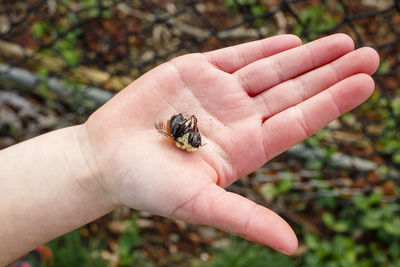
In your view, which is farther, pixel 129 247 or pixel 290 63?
pixel 129 247

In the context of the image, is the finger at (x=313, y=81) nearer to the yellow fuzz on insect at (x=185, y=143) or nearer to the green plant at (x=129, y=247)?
the yellow fuzz on insect at (x=185, y=143)

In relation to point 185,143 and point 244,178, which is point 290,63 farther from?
point 244,178

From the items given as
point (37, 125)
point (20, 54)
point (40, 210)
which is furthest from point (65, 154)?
point (20, 54)

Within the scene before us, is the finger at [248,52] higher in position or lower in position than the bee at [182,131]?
higher

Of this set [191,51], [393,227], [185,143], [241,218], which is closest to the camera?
[241,218]

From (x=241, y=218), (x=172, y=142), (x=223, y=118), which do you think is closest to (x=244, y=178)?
(x=223, y=118)

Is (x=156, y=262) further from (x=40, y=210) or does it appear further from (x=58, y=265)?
(x=40, y=210)

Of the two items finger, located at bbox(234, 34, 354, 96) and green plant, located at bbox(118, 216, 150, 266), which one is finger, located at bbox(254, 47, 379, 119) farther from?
green plant, located at bbox(118, 216, 150, 266)

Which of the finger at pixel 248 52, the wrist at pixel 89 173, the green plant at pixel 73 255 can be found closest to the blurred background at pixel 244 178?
the green plant at pixel 73 255
